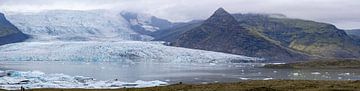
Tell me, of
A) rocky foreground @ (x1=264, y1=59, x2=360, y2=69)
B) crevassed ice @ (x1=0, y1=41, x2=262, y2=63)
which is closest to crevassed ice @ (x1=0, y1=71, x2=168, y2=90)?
crevassed ice @ (x1=0, y1=41, x2=262, y2=63)

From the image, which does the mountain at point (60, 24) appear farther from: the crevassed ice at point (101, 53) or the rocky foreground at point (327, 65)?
the rocky foreground at point (327, 65)

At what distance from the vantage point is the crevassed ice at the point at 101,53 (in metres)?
100

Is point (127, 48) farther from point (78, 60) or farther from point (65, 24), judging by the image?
point (65, 24)

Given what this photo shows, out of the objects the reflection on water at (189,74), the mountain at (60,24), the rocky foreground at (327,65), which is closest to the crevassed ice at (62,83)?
the reflection on water at (189,74)

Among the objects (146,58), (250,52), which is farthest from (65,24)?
(146,58)

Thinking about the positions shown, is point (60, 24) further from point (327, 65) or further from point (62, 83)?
point (62, 83)

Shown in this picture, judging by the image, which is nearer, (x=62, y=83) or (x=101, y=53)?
(x=62, y=83)

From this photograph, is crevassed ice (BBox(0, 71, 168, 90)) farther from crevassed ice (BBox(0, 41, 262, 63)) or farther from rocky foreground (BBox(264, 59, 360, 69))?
rocky foreground (BBox(264, 59, 360, 69))

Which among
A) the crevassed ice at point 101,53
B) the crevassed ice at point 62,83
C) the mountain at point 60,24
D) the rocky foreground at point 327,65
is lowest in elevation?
the rocky foreground at point 327,65

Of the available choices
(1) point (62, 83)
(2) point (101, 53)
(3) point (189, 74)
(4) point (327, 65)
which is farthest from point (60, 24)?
(1) point (62, 83)

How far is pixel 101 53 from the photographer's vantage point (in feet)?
335

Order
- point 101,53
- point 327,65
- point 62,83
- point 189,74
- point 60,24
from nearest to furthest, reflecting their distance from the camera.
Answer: point 62,83
point 189,74
point 101,53
point 327,65
point 60,24

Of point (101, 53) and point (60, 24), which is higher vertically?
point (60, 24)

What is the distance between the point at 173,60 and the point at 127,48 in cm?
935
